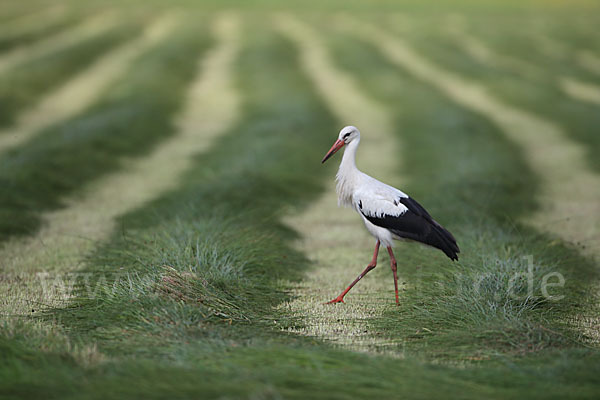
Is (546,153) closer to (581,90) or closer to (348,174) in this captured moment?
(581,90)

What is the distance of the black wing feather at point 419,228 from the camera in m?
5.52

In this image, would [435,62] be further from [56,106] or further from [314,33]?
[56,106]

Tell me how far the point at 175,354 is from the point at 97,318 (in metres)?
1.04

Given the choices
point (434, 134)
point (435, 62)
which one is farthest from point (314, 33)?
point (434, 134)

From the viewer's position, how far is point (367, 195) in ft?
18.8

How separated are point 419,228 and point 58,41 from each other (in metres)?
19.4

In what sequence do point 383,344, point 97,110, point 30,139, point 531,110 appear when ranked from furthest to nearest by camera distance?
point 531,110
point 97,110
point 30,139
point 383,344

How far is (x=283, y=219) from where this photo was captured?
8578 millimetres

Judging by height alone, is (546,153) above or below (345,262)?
above

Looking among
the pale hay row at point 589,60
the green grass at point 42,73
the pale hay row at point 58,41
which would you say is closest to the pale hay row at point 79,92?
the green grass at point 42,73

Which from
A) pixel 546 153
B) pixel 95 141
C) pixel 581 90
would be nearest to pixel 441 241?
pixel 95 141

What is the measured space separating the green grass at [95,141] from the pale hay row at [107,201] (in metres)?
0.26

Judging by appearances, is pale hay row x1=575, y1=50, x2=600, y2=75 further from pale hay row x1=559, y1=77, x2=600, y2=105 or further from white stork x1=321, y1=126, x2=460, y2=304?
white stork x1=321, y1=126, x2=460, y2=304

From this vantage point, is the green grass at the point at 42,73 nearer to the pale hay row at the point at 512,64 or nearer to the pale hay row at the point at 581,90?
the pale hay row at the point at 512,64
